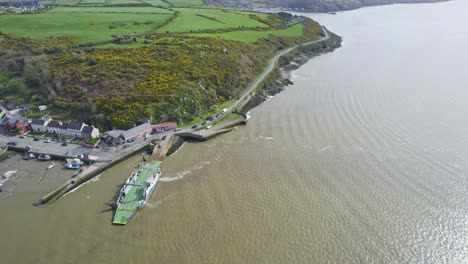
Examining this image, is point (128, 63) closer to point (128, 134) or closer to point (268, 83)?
point (128, 134)

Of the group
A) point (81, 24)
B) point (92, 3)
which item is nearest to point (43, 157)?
point (81, 24)

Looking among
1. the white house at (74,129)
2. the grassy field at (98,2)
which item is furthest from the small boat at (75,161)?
the grassy field at (98,2)

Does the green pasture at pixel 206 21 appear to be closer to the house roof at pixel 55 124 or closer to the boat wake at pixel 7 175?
the house roof at pixel 55 124

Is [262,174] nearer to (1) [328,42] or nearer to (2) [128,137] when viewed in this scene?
(2) [128,137]

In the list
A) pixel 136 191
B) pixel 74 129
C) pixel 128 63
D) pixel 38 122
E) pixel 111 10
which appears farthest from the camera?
pixel 111 10

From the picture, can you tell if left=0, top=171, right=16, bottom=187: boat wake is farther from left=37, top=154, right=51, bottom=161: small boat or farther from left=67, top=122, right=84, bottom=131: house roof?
left=67, top=122, right=84, bottom=131: house roof

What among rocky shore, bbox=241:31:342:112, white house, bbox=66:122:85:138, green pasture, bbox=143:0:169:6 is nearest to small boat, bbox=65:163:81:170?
white house, bbox=66:122:85:138
